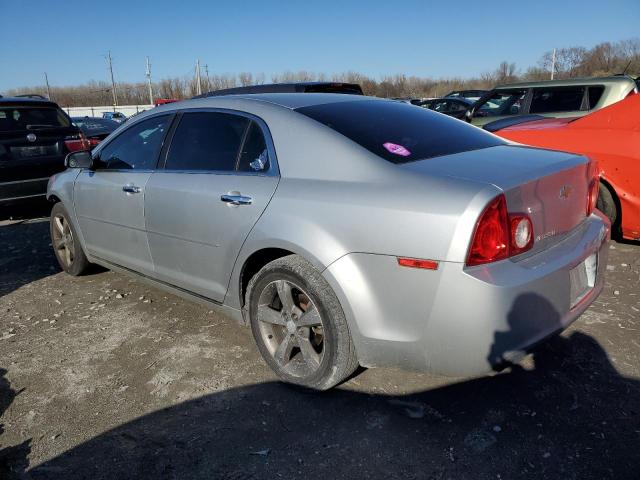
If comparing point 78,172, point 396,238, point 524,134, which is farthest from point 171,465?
point 524,134

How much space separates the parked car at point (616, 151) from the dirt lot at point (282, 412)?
3.71 feet

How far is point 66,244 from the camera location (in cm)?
480

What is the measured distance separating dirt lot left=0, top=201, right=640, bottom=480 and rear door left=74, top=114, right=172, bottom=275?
598 mm

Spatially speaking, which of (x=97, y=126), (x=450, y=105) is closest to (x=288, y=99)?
(x=97, y=126)

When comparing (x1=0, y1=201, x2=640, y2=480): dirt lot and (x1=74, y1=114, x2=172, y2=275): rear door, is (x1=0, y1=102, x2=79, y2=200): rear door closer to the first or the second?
(x1=74, y1=114, x2=172, y2=275): rear door

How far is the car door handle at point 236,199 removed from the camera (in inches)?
112

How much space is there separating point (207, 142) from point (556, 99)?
6648 millimetres

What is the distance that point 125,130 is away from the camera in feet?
13.4

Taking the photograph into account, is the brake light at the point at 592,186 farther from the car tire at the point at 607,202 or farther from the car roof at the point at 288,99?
the car tire at the point at 607,202

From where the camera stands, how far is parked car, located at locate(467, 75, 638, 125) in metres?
7.54

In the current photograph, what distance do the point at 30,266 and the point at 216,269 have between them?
3139 mm

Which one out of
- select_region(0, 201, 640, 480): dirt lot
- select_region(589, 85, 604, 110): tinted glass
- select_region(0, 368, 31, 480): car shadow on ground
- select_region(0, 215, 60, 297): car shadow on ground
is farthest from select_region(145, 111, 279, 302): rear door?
select_region(589, 85, 604, 110): tinted glass

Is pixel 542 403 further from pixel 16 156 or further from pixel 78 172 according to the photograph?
pixel 16 156

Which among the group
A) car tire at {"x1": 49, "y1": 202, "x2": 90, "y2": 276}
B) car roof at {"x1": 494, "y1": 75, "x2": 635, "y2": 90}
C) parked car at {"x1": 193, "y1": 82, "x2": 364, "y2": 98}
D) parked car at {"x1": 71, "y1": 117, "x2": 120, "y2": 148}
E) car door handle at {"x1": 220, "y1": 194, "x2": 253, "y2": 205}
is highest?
parked car at {"x1": 193, "y1": 82, "x2": 364, "y2": 98}
